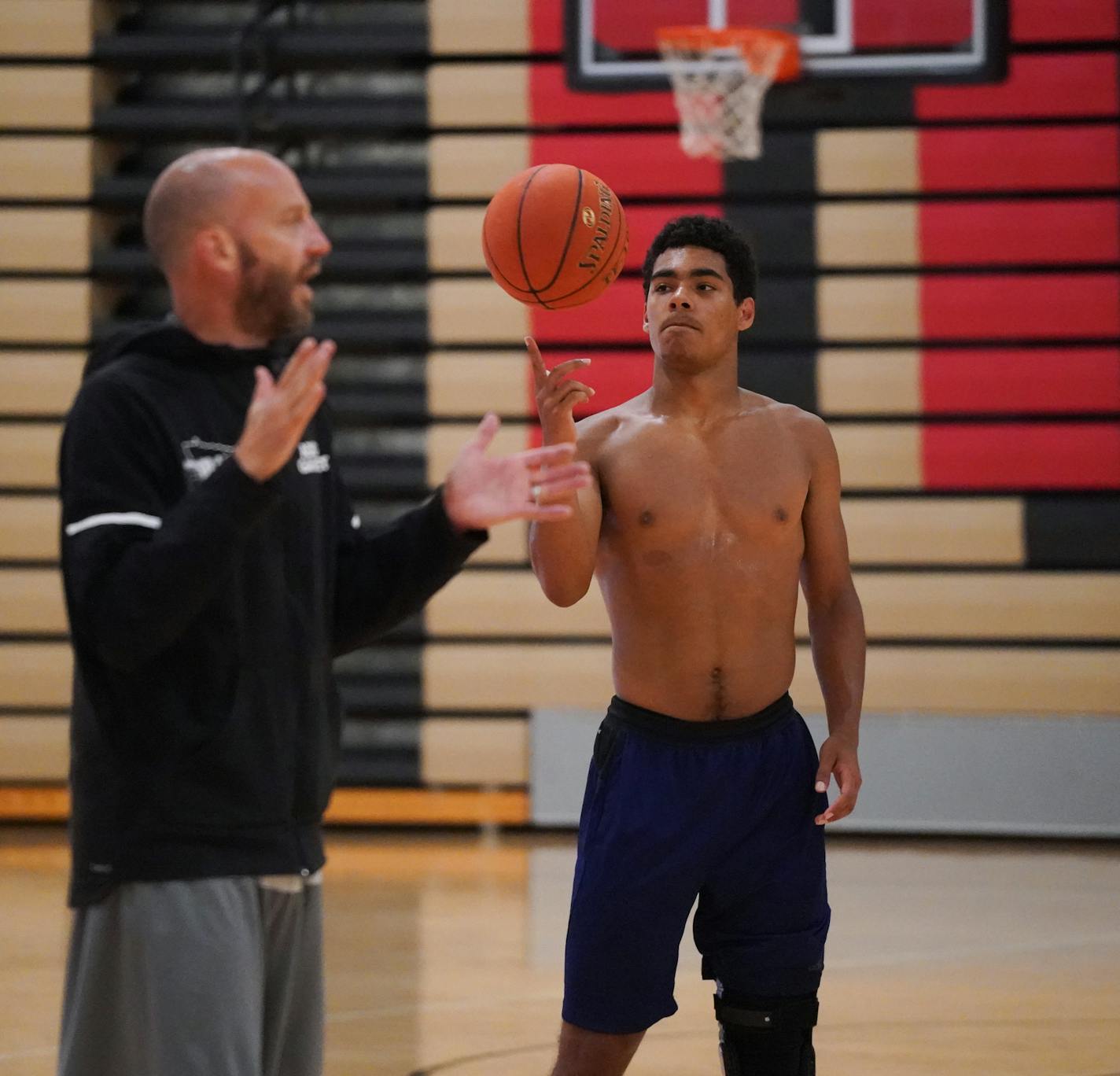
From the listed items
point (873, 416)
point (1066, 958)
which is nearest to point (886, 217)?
point (873, 416)

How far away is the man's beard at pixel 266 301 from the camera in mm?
2158

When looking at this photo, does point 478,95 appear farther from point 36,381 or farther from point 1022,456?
point 1022,456

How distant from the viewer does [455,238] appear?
7973 millimetres

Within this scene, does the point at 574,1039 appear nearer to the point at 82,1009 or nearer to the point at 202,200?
the point at 82,1009

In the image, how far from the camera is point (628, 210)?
7848 mm

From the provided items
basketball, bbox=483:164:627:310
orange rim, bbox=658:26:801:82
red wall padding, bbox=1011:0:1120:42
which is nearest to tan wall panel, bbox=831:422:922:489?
orange rim, bbox=658:26:801:82

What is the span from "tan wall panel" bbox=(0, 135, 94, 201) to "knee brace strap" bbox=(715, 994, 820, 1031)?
6168mm

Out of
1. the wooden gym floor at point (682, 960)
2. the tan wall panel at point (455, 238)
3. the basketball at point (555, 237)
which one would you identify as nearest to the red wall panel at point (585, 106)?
the tan wall panel at point (455, 238)

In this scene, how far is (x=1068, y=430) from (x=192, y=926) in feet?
20.8

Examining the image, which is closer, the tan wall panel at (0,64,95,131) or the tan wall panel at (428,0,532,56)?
the tan wall panel at (428,0,532,56)

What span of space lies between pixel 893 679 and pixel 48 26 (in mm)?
5161

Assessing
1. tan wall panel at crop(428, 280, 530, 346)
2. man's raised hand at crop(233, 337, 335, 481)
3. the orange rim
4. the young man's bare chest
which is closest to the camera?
man's raised hand at crop(233, 337, 335, 481)

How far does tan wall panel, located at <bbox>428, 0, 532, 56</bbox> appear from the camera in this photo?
26.0 ft

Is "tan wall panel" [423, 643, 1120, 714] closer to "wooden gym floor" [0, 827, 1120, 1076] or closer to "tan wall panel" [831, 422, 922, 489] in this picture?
"wooden gym floor" [0, 827, 1120, 1076]
